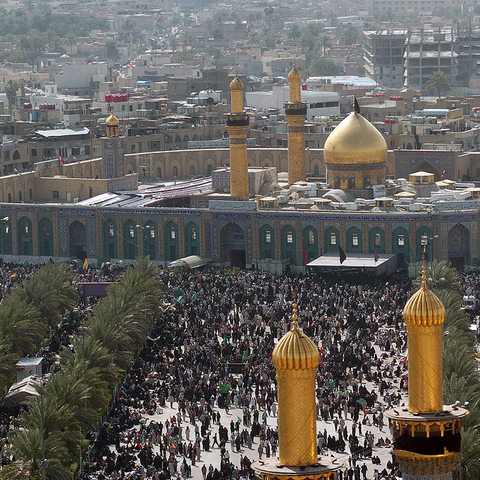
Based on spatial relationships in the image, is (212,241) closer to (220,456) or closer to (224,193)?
(224,193)

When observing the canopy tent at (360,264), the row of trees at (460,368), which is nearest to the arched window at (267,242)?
the canopy tent at (360,264)

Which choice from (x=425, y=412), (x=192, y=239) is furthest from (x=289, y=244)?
(x=425, y=412)

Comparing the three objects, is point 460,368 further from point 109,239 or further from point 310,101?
point 310,101

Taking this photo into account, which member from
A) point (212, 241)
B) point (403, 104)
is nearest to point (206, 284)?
point (212, 241)

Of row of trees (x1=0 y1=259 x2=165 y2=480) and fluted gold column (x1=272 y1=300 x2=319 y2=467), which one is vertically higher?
fluted gold column (x1=272 y1=300 x2=319 y2=467)

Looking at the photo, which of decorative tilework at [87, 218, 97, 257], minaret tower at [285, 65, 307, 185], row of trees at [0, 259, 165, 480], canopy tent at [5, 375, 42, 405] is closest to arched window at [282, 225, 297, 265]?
decorative tilework at [87, 218, 97, 257]

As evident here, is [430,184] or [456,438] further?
[430,184]

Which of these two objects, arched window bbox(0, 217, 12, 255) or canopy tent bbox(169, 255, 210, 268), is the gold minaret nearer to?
arched window bbox(0, 217, 12, 255)
